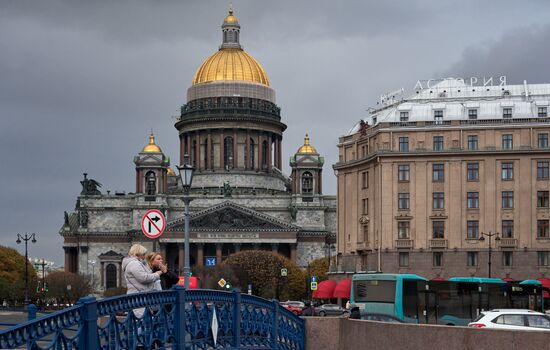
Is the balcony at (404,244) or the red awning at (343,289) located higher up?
the balcony at (404,244)

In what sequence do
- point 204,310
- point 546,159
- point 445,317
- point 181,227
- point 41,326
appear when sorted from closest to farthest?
point 41,326 < point 204,310 < point 445,317 < point 546,159 < point 181,227

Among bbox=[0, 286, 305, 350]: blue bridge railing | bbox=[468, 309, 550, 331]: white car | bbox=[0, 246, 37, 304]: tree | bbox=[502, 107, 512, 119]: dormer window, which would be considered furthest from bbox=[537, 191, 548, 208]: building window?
bbox=[0, 246, 37, 304]: tree

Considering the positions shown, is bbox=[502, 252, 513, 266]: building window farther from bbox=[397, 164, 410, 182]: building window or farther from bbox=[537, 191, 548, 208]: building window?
bbox=[397, 164, 410, 182]: building window

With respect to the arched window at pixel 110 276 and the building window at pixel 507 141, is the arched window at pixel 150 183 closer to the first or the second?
the arched window at pixel 110 276

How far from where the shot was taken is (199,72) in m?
193

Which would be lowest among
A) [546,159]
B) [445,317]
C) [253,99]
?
[445,317]

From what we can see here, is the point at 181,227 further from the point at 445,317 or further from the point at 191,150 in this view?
the point at 445,317

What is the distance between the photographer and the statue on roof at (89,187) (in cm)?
17812

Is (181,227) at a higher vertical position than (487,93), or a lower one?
lower

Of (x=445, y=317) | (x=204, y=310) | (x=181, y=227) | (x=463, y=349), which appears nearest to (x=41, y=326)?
(x=204, y=310)

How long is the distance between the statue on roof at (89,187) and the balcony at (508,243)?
A: 97.9 metres

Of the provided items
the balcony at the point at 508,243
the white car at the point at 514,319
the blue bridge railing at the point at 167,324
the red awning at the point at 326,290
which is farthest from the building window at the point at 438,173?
the blue bridge railing at the point at 167,324

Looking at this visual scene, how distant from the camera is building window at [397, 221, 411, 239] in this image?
302ft

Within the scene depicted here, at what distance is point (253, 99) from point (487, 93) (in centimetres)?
9589
